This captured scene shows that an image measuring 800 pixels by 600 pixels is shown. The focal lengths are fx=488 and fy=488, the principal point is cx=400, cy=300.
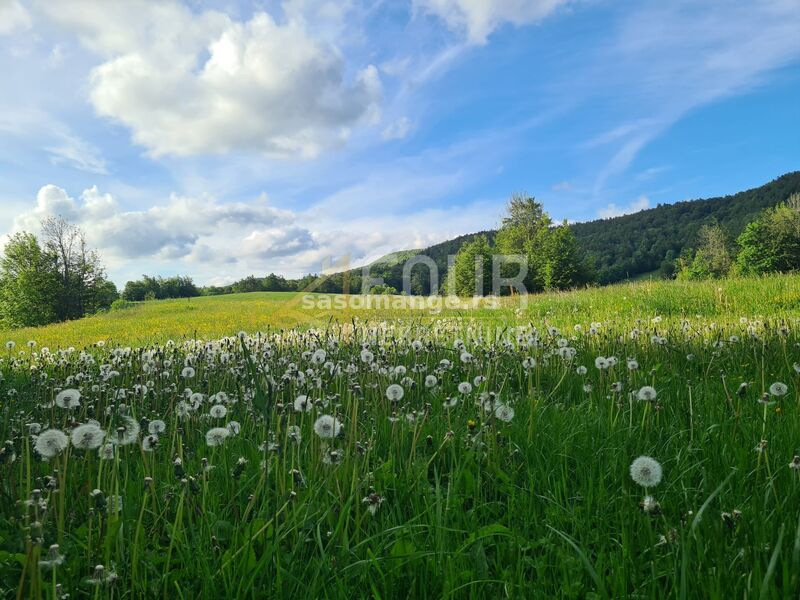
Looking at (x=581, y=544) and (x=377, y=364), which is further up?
(x=377, y=364)

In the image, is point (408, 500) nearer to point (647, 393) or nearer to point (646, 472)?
point (646, 472)

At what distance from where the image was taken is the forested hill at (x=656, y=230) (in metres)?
98.1

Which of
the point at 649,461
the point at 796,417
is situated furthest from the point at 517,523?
the point at 796,417

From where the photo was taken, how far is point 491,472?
8.41 ft

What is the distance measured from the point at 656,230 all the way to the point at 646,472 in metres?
122

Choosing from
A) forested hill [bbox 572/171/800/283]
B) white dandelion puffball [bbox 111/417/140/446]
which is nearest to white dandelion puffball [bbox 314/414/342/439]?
white dandelion puffball [bbox 111/417/140/446]

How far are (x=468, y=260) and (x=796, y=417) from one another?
220ft

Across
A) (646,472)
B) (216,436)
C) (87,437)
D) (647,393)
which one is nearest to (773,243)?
(647,393)

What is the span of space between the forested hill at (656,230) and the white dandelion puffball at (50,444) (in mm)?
91280

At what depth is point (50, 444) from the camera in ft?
5.90

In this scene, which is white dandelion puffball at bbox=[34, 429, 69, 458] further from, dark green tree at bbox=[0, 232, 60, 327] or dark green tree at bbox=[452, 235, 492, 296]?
dark green tree at bbox=[0, 232, 60, 327]

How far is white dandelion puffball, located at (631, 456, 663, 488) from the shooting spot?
1.73m

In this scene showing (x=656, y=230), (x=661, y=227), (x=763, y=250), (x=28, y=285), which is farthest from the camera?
(x=661, y=227)

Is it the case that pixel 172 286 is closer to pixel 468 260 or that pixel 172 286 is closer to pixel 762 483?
pixel 468 260
